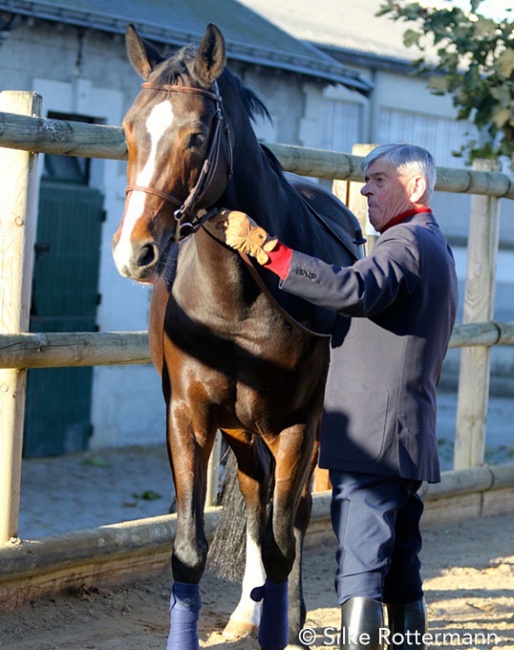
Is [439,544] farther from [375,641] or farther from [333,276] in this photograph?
[333,276]

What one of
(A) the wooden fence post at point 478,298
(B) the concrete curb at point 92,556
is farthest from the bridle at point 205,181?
(A) the wooden fence post at point 478,298

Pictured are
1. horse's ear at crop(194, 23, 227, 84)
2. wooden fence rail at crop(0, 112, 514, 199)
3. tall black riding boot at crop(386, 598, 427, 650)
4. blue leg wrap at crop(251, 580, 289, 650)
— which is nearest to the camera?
horse's ear at crop(194, 23, 227, 84)

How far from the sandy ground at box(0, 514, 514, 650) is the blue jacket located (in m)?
1.39

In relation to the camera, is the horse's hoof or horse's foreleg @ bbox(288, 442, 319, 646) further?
the horse's hoof

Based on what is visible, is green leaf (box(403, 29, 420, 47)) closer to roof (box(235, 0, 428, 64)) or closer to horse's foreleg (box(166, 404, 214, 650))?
horse's foreleg (box(166, 404, 214, 650))

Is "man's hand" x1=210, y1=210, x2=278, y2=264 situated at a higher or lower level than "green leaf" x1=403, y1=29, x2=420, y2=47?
lower

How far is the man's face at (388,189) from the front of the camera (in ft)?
10.4

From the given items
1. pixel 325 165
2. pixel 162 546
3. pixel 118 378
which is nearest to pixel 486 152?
pixel 325 165

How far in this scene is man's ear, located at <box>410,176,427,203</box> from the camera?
10.4 ft

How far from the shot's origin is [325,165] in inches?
201

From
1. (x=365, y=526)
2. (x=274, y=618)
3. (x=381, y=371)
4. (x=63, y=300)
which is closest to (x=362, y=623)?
(x=365, y=526)

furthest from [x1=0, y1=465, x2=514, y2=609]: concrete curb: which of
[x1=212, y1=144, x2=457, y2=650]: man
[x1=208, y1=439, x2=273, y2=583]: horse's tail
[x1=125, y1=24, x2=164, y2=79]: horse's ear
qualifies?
[x1=125, y1=24, x2=164, y2=79]: horse's ear

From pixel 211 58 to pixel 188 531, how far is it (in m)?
1.54

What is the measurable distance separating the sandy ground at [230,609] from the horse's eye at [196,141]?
79.5 inches
